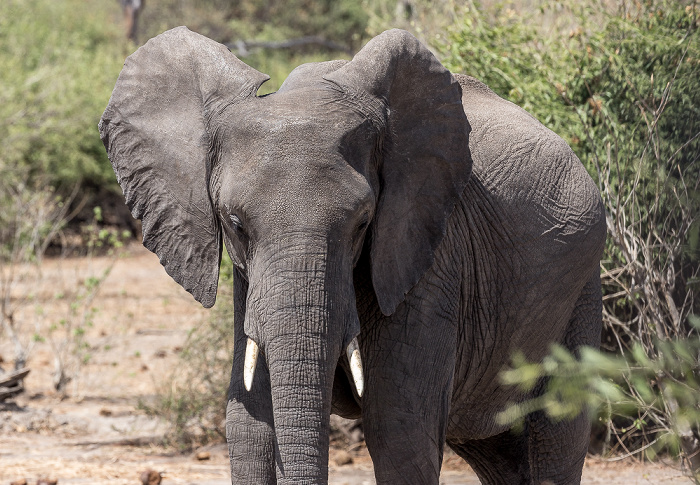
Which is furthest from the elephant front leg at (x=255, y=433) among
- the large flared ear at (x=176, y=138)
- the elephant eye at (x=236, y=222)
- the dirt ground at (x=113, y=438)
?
the dirt ground at (x=113, y=438)

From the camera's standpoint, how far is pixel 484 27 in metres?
6.56

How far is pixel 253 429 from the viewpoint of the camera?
339cm

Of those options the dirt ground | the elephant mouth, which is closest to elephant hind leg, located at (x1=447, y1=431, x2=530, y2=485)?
the dirt ground

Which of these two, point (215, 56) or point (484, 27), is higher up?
point (215, 56)

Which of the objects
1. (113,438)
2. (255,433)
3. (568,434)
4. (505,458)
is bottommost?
(113,438)

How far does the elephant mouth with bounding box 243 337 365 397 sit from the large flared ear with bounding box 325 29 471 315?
0.22 metres

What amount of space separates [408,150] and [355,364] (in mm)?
771

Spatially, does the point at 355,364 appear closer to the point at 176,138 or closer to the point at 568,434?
the point at 176,138

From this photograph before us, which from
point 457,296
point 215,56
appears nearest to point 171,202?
point 215,56

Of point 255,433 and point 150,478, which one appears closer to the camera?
point 255,433

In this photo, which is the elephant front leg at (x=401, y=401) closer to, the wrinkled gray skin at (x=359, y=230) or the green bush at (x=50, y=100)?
the wrinkled gray skin at (x=359, y=230)

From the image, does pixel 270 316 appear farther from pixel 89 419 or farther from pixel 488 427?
pixel 89 419

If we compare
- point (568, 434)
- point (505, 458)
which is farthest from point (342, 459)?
point (568, 434)

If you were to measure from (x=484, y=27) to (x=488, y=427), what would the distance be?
10.9 feet
